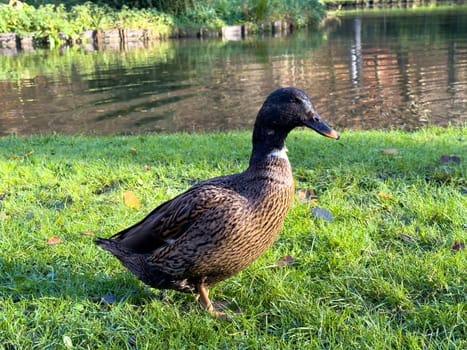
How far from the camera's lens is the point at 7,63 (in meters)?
16.4

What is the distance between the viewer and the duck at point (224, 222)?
2271 mm

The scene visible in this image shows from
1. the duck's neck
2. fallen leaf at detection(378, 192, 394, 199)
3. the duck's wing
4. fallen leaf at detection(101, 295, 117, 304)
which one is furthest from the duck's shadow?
fallen leaf at detection(378, 192, 394, 199)

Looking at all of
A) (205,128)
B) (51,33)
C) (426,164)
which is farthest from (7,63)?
(426,164)

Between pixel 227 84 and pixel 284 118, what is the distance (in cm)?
936

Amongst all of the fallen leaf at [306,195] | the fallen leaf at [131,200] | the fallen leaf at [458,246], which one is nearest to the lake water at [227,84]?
the fallen leaf at [306,195]

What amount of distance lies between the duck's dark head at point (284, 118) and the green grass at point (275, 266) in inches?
28.4

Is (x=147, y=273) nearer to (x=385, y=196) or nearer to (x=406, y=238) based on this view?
(x=406, y=238)

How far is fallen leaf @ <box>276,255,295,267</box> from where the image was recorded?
2.87 metres

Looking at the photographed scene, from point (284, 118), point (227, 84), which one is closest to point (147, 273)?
point (284, 118)

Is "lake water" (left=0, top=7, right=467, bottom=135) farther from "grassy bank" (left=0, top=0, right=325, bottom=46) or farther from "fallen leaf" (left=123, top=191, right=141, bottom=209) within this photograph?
"fallen leaf" (left=123, top=191, right=141, bottom=209)

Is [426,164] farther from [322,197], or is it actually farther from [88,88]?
[88,88]

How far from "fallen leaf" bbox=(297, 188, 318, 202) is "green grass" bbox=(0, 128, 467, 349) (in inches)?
2.4

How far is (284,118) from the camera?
241 cm

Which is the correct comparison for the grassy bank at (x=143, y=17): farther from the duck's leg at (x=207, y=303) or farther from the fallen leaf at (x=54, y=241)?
the duck's leg at (x=207, y=303)
